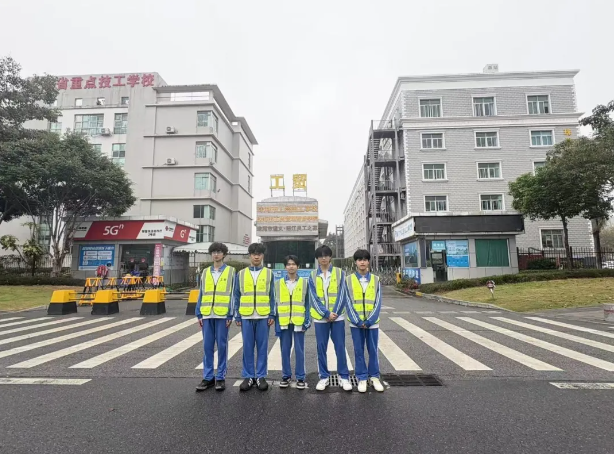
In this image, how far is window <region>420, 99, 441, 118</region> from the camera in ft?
99.8

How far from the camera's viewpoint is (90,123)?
4038cm

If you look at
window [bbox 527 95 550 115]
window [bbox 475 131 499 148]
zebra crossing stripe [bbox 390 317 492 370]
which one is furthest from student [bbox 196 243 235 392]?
window [bbox 527 95 550 115]

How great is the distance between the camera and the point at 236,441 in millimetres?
3076

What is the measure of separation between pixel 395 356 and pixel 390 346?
76 centimetres

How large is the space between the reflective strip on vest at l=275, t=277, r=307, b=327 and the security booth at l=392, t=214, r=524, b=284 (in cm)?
1808

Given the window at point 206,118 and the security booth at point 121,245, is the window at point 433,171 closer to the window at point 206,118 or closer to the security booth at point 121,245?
the security booth at point 121,245

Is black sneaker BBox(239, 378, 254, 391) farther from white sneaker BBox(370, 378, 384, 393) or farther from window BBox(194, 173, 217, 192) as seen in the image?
window BBox(194, 173, 217, 192)

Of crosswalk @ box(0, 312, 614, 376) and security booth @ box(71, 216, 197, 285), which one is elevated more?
security booth @ box(71, 216, 197, 285)

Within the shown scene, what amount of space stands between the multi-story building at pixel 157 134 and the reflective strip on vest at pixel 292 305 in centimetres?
3467

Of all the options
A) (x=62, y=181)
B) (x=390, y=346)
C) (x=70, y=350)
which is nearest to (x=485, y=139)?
(x=390, y=346)

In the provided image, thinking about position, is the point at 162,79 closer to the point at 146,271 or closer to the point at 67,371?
the point at 146,271

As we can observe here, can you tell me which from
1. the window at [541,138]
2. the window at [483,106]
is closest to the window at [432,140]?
the window at [483,106]

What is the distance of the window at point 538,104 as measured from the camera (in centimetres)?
2969

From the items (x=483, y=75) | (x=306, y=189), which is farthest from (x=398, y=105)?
(x=306, y=189)
